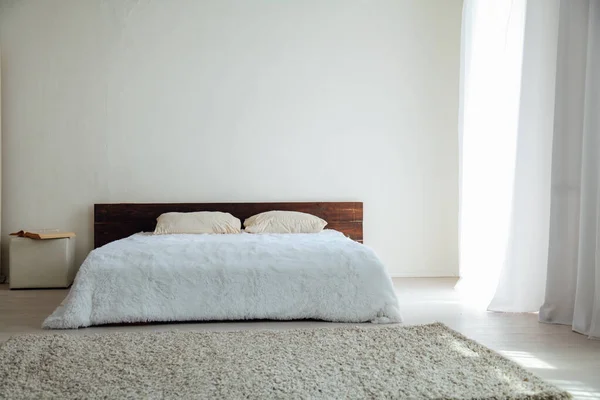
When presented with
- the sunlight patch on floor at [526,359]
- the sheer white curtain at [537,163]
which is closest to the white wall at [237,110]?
the sheer white curtain at [537,163]

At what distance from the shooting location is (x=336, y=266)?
353 centimetres

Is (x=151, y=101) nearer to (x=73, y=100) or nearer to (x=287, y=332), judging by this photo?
(x=73, y=100)

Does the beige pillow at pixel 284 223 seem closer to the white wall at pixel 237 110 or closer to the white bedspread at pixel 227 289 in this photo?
the white wall at pixel 237 110

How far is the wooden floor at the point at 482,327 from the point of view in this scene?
2.50 meters

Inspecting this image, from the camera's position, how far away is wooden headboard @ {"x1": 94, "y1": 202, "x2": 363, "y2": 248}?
204 inches

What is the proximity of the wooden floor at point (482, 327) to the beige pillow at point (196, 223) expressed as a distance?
0.92 m

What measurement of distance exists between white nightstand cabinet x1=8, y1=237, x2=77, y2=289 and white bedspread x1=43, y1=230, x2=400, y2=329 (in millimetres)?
1418

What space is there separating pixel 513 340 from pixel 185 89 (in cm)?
355

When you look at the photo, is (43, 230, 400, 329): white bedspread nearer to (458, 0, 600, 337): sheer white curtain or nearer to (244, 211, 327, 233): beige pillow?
(458, 0, 600, 337): sheer white curtain

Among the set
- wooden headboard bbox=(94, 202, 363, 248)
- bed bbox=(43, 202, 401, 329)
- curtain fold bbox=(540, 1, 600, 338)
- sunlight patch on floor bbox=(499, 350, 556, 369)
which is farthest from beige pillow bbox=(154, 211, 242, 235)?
sunlight patch on floor bbox=(499, 350, 556, 369)

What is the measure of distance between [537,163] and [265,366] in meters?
2.28

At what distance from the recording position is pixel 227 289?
3455mm

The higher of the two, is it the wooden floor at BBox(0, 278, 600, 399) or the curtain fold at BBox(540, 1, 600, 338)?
the curtain fold at BBox(540, 1, 600, 338)

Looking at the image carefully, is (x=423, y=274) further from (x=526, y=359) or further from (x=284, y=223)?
(x=526, y=359)
